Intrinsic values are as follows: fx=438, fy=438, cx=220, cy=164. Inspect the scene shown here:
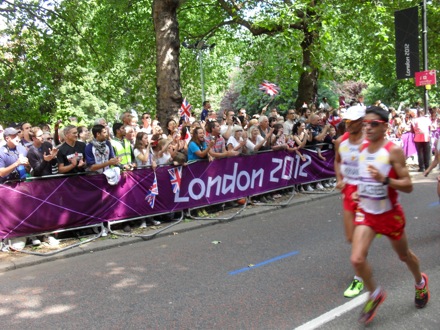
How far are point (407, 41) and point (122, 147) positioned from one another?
11526mm

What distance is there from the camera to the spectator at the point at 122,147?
27.7 ft

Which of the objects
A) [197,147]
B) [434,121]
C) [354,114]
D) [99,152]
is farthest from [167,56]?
[434,121]

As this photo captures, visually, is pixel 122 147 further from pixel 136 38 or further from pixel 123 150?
pixel 136 38

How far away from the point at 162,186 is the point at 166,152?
2.64ft

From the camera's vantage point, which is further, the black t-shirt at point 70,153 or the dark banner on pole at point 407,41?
the dark banner on pole at point 407,41

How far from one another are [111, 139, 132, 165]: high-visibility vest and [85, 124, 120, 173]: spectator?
0.35m

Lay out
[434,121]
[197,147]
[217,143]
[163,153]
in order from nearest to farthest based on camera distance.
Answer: [163,153] → [197,147] → [217,143] → [434,121]

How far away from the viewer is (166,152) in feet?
30.0

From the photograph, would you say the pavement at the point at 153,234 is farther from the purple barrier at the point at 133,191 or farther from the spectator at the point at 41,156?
the spectator at the point at 41,156

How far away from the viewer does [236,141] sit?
10.2 meters

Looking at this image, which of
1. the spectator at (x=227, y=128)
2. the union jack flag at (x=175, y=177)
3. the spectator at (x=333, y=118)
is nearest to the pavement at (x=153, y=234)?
the union jack flag at (x=175, y=177)

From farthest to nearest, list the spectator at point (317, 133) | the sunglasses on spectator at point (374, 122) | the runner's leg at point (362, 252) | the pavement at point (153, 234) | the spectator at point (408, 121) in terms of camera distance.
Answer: the spectator at point (408, 121)
the spectator at point (317, 133)
the pavement at point (153, 234)
the sunglasses on spectator at point (374, 122)
the runner's leg at point (362, 252)

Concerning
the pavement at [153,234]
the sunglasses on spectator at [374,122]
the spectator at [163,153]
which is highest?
the sunglasses on spectator at [374,122]

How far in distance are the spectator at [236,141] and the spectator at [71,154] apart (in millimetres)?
3400
